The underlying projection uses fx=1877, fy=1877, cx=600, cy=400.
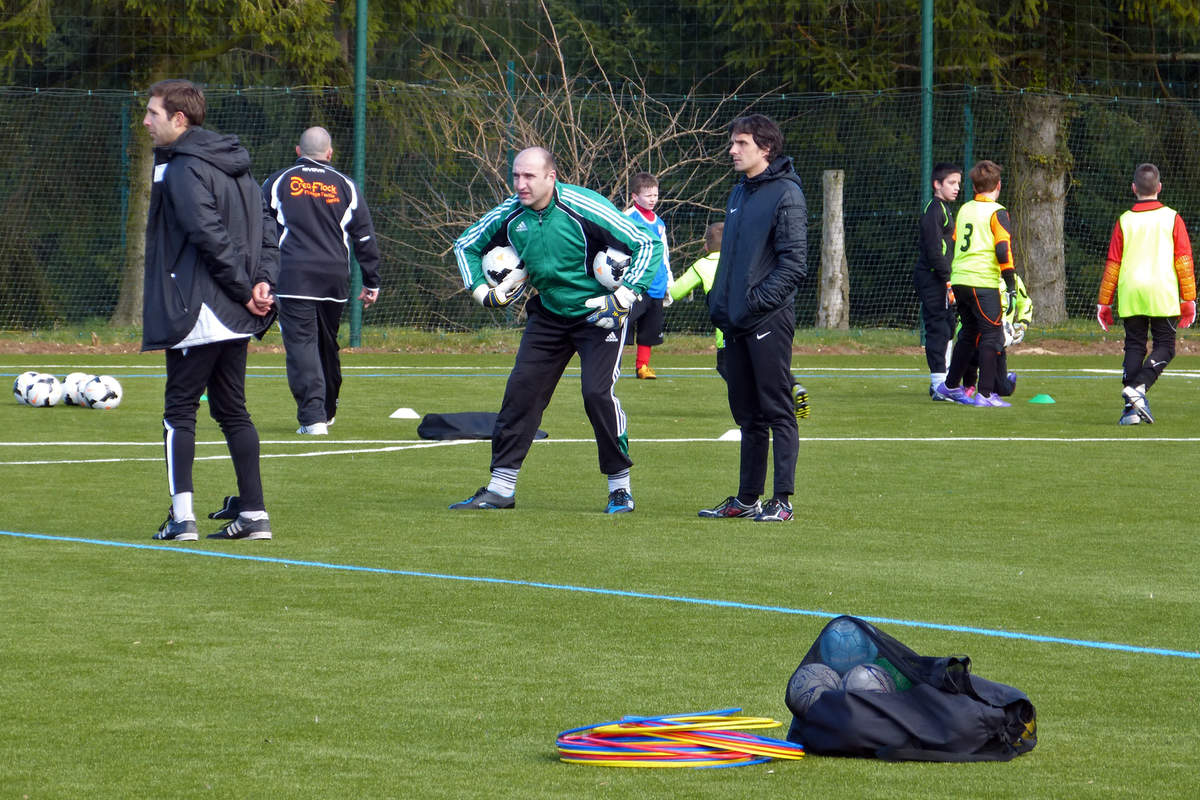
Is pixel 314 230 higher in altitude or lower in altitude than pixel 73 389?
higher

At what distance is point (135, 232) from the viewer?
2559 cm

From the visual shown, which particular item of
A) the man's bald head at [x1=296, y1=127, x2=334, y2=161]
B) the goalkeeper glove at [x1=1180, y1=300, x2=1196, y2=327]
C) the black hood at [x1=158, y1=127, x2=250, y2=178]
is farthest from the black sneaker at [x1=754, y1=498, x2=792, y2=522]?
the goalkeeper glove at [x1=1180, y1=300, x2=1196, y2=327]

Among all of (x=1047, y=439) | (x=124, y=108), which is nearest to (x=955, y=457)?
(x=1047, y=439)

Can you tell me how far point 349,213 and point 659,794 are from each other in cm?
946

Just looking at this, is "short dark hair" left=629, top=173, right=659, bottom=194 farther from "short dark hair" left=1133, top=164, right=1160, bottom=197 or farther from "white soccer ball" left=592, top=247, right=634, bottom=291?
"white soccer ball" left=592, top=247, right=634, bottom=291

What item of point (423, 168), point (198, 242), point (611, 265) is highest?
point (423, 168)

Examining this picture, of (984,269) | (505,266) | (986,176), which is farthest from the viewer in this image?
(984,269)

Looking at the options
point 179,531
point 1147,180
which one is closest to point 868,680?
point 179,531

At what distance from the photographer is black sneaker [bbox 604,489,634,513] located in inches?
367

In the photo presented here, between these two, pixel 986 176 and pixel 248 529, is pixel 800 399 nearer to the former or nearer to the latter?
pixel 986 176

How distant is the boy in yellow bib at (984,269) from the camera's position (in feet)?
50.1

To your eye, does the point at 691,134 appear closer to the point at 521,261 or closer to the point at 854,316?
the point at 854,316

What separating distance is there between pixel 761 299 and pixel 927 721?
448 centimetres

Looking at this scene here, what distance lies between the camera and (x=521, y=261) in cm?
926
